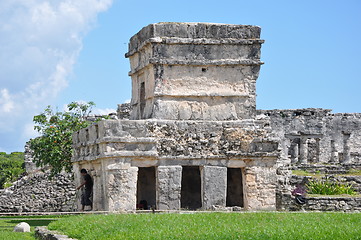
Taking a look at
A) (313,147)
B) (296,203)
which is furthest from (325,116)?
(296,203)

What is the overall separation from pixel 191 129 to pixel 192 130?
0.13ft

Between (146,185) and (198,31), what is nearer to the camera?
(198,31)

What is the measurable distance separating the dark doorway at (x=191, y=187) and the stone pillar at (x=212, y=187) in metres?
2.51

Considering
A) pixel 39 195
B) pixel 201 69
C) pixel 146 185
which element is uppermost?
pixel 201 69

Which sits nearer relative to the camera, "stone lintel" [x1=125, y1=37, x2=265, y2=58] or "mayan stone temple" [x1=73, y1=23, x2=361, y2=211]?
"mayan stone temple" [x1=73, y1=23, x2=361, y2=211]

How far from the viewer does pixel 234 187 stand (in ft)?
71.1

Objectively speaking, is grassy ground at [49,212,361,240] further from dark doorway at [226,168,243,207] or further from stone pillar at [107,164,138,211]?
dark doorway at [226,168,243,207]

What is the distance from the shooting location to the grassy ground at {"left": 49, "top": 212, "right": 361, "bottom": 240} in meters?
12.6

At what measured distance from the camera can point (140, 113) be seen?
21.3 meters

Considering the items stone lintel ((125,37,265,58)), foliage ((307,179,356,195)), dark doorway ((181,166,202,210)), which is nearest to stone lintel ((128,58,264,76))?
stone lintel ((125,37,265,58))

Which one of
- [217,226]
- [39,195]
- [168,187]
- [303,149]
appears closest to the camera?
[217,226]

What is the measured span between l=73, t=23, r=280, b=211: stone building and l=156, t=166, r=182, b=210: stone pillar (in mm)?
26

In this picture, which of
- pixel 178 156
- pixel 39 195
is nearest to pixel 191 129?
pixel 178 156

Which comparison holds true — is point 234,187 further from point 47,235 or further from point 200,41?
A: point 47,235
